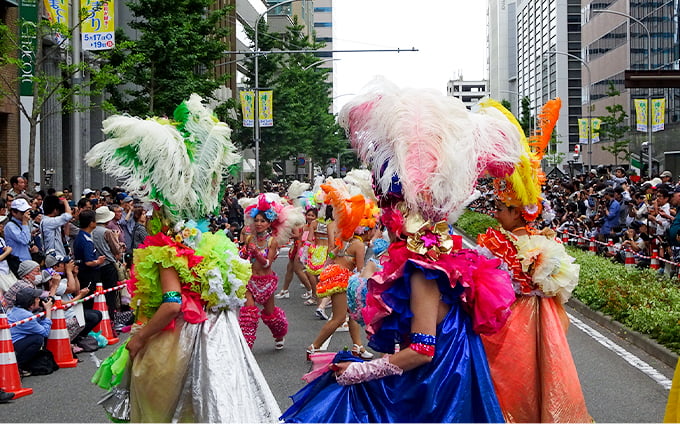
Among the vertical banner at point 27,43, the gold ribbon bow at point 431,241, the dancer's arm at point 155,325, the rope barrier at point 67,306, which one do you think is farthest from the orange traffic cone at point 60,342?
the vertical banner at point 27,43

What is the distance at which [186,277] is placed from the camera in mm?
5051

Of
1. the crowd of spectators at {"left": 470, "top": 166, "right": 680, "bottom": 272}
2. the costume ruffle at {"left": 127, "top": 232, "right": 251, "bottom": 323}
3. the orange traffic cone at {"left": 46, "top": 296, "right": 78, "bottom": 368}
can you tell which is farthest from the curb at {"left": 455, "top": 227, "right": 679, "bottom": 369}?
the orange traffic cone at {"left": 46, "top": 296, "right": 78, "bottom": 368}

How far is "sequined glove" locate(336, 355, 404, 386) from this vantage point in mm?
3613

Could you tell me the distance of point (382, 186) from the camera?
4.04 metres

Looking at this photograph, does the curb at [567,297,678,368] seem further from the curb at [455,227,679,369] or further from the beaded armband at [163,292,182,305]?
the beaded armband at [163,292,182,305]

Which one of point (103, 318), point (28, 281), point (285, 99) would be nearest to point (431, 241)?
point (28, 281)

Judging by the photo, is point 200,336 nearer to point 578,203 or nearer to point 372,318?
point 372,318

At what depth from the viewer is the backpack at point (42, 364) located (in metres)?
9.27

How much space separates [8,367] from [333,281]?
350 cm

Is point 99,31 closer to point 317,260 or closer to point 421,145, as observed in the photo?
point 317,260

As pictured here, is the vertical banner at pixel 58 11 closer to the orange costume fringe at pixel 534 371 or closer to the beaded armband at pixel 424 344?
the orange costume fringe at pixel 534 371

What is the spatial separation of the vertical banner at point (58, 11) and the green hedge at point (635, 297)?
38.8 ft

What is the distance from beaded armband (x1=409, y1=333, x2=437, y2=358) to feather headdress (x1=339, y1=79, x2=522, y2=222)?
597mm

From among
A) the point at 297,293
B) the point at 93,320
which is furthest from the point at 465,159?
the point at 297,293
